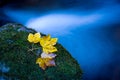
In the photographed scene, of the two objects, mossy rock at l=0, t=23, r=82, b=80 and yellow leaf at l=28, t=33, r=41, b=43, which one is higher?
yellow leaf at l=28, t=33, r=41, b=43

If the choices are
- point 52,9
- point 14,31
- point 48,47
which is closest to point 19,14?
point 52,9

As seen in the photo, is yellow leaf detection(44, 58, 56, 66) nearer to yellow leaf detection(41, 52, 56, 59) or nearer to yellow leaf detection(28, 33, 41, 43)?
yellow leaf detection(41, 52, 56, 59)

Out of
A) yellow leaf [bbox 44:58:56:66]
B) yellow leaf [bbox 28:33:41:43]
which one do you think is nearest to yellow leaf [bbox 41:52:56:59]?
yellow leaf [bbox 44:58:56:66]

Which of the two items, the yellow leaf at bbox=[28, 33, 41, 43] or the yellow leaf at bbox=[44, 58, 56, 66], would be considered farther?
the yellow leaf at bbox=[28, 33, 41, 43]

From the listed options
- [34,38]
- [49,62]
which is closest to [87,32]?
[34,38]

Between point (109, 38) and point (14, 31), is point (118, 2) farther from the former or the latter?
point (14, 31)

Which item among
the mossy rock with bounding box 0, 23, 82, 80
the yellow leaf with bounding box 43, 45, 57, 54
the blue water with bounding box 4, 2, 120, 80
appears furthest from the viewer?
the blue water with bounding box 4, 2, 120, 80

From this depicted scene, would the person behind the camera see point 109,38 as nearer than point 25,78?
No
